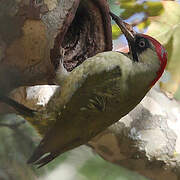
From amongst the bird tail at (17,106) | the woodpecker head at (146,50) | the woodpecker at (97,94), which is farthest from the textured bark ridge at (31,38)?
the woodpecker head at (146,50)

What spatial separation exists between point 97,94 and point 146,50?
1.18 feet

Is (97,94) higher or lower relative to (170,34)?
higher

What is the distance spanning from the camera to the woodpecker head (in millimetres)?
2166

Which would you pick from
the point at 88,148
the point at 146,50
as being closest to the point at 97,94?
the point at 146,50

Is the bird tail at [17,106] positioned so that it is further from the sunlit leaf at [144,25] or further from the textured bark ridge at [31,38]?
the sunlit leaf at [144,25]

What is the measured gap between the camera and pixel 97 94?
2107mm

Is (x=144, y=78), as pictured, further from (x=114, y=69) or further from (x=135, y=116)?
(x=135, y=116)

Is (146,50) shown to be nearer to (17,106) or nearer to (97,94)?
(97,94)

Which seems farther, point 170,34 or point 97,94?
point 170,34

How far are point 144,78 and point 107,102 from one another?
0.24 metres

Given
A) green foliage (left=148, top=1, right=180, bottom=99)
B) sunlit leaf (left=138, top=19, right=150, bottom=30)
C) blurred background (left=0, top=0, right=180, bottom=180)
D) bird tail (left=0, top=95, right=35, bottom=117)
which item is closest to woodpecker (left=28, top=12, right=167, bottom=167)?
bird tail (left=0, top=95, right=35, bottom=117)

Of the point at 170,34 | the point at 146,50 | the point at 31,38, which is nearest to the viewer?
the point at 31,38

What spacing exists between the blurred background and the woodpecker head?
0.49 m

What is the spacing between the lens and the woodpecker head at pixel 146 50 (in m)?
2.17
